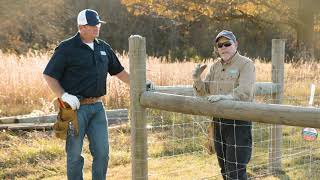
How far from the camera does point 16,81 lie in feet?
33.0

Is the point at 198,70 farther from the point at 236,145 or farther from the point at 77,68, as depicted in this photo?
the point at 77,68

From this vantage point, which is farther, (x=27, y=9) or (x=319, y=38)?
(x=319, y=38)

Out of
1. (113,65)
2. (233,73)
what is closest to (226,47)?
(233,73)

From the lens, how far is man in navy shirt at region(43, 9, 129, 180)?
14.3ft

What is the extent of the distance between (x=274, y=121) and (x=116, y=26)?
24.9 meters

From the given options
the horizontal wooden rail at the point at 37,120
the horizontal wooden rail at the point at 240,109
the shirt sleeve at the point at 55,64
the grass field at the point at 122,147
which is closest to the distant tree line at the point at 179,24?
the grass field at the point at 122,147

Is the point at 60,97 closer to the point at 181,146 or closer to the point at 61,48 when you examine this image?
the point at 61,48

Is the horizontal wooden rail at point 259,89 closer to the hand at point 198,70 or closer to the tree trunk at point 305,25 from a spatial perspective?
the hand at point 198,70

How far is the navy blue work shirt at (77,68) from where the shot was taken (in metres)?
4.34

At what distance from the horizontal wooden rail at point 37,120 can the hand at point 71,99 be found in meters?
3.70

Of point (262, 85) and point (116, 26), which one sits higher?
point (116, 26)

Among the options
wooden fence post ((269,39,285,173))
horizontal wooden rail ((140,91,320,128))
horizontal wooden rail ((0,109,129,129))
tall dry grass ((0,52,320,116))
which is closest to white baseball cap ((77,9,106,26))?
horizontal wooden rail ((140,91,320,128))

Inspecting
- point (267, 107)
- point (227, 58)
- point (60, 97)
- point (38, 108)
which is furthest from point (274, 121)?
point (38, 108)

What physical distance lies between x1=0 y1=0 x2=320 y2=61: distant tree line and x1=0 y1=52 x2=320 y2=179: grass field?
7.97 metres
